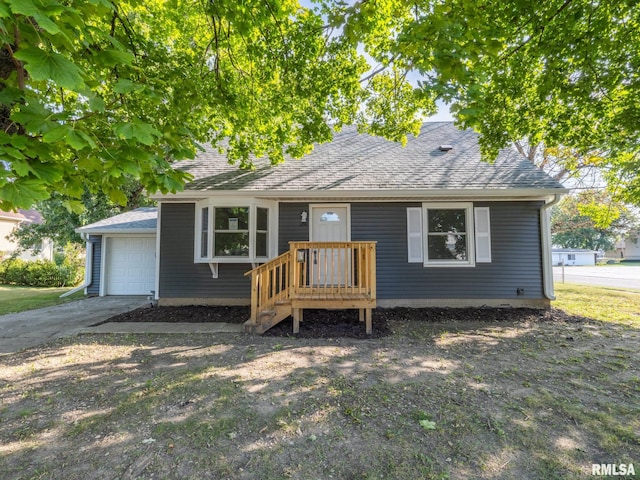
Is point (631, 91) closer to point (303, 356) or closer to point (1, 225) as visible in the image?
point (303, 356)

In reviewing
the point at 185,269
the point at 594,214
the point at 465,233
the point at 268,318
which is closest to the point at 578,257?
the point at 594,214

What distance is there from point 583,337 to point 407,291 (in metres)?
3.30

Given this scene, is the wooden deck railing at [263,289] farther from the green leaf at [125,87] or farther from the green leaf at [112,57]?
the green leaf at [112,57]

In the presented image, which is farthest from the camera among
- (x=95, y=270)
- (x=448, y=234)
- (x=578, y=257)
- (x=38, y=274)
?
(x=578, y=257)

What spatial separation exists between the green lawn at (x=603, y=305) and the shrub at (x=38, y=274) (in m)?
18.6

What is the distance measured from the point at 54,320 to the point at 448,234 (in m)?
9.43

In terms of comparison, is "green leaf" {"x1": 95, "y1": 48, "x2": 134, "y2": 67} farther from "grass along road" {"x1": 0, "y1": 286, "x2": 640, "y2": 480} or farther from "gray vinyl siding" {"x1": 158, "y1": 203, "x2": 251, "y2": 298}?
"gray vinyl siding" {"x1": 158, "y1": 203, "x2": 251, "y2": 298}

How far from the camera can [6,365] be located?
153 inches

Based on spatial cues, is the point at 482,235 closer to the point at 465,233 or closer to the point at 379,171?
the point at 465,233

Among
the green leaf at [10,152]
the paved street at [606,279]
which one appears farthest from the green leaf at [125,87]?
the paved street at [606,279]

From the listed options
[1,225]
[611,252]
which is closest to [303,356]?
[1,225]

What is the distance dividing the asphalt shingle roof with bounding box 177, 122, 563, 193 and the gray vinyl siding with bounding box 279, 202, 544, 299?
0.59 m

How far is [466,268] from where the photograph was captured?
7285 millimetres

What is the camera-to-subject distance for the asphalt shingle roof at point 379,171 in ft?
23.4
